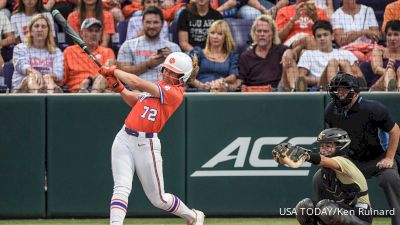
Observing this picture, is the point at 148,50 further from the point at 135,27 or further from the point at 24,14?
the point at 24,14

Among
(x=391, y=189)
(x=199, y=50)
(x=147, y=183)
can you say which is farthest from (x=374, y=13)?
(x=147, y=183)

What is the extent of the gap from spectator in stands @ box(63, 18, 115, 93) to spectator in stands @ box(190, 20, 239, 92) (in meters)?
1.15

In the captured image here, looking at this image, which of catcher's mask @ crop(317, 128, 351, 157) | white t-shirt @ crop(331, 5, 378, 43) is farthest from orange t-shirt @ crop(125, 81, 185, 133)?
white t-shirt @ crop(331, 5, 378, 43)

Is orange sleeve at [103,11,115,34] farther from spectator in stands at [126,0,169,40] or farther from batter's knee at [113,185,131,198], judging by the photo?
batter's knee at [113,185,131,198]

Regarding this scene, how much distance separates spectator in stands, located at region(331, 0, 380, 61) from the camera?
1207cm

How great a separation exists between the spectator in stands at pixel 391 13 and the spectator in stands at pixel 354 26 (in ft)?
0.59

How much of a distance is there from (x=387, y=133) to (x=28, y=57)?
466 cm

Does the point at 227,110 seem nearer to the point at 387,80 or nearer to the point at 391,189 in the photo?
the point at 387,80

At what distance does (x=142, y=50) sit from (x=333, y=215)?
4674mm

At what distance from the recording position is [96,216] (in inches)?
423

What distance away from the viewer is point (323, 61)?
11469 millimetres

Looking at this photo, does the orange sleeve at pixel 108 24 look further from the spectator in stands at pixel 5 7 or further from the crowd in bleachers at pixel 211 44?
the spectator in stands at pixel 5 7

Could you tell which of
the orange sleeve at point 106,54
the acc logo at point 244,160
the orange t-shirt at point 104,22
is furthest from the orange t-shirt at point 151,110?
the orange t-shirt at point 104,22

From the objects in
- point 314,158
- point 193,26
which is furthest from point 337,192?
point 193,26
